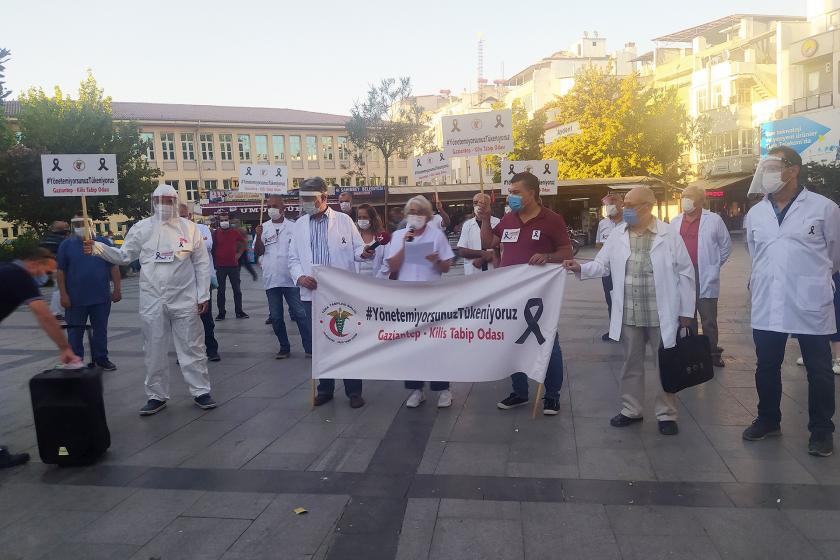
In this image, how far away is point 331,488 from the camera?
421 centimetres

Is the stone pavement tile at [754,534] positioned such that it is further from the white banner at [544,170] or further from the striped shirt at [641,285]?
the white banner at [544,170]

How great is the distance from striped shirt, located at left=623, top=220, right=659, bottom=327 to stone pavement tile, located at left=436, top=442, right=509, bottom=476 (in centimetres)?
140

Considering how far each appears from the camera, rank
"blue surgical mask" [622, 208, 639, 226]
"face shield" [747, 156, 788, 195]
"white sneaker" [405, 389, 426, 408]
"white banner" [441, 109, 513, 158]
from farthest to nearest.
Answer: "white banner" [441, 109, 513, 158], "white sneaker" [405, 389, 426, 408], "blue surgical mask" [622, 208, 639, 226], "face shield" [747, 156, 788, 195]

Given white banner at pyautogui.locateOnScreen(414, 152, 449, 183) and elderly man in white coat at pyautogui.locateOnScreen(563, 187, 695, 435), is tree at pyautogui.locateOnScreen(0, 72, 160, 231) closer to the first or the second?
white banner at pyautogui.locateOnScreen(414, 152, 449, 183)

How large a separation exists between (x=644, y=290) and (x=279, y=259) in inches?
190

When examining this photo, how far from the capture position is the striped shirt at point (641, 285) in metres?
5.08

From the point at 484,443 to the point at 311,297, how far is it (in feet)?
6.97

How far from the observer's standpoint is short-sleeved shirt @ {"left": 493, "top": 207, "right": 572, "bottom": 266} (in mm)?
5504

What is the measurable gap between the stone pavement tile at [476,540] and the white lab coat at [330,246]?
3.08 meters

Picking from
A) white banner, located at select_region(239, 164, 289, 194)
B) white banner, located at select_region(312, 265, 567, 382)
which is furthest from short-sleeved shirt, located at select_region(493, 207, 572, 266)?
white banner, located at select_region(239, 164, 289, 194)

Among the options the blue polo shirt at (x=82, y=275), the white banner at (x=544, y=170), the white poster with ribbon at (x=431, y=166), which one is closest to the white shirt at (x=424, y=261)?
the blue polo shirt at (x=82, y=275)

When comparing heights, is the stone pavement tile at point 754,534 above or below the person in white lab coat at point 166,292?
below

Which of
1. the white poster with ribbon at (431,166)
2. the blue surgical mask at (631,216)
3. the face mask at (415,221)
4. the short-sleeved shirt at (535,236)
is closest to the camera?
the blue surgical mask at (631,216)

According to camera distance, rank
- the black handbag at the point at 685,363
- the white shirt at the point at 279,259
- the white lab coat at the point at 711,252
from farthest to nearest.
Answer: the white shirt at the point at 279,259 → the white lab coat at the point at 711,252 → the black handbag at the point at 685,363
